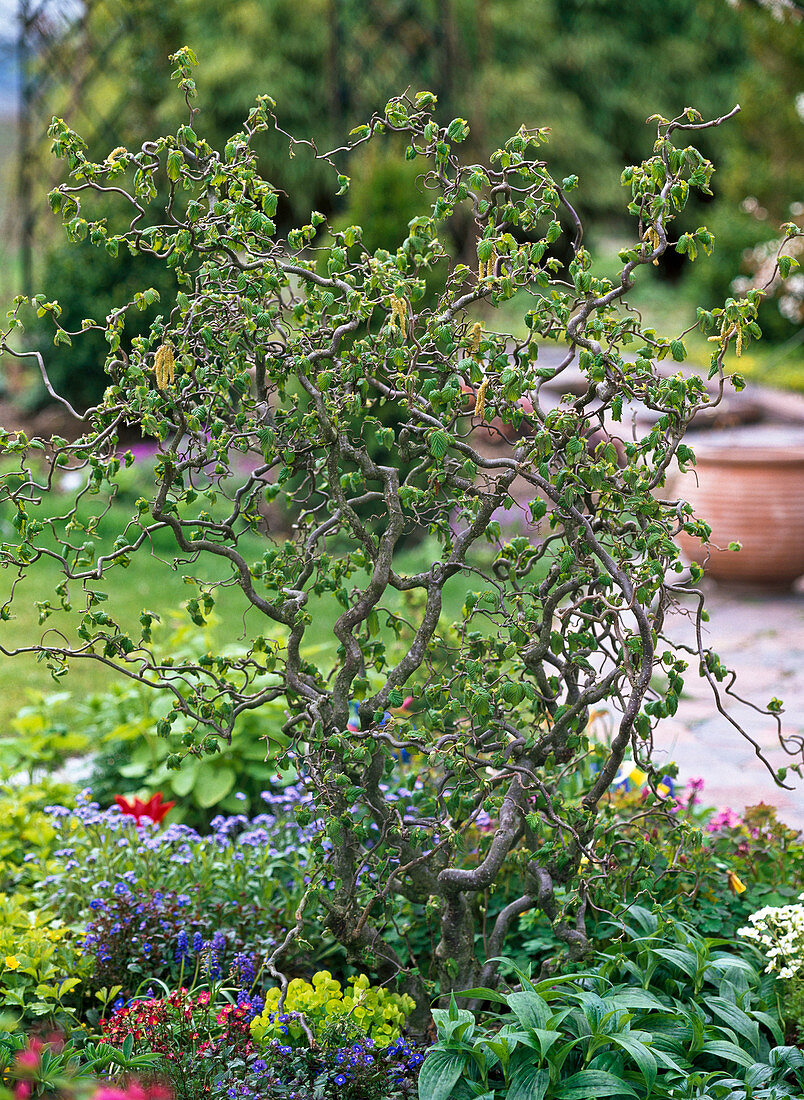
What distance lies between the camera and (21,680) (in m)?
4.98

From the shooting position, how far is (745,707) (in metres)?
4.52

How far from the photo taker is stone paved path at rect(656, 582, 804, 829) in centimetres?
376

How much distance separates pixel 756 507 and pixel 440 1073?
4.58 metres

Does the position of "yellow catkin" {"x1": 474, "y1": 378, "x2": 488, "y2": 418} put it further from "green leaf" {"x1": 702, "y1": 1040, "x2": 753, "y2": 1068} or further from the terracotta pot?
the terracotta pot

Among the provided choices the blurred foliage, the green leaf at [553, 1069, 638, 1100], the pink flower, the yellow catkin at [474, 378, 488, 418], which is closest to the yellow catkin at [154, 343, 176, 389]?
the yellow catkin at [474, 378, 488, 418]

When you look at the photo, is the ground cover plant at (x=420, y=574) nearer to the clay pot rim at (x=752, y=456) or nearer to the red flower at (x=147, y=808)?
the red flower at (x=147, y=808)

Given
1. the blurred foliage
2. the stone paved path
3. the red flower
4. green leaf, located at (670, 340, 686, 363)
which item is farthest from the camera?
the blurred foliage

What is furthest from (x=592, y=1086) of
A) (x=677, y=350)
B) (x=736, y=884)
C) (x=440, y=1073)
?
(x=677, y=350)

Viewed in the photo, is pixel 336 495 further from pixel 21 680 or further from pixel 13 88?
pixel 13 88

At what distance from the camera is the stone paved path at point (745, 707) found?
3764mm

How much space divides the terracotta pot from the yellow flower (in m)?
3.39

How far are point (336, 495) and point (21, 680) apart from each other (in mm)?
3351

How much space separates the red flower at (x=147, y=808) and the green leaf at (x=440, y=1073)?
4.49ft

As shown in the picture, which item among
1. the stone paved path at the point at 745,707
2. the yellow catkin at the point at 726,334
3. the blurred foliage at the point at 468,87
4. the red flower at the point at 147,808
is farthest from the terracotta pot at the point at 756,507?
the yellow catkin at the point at 726,334
